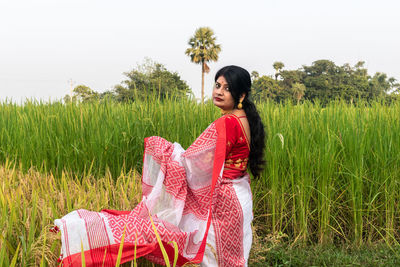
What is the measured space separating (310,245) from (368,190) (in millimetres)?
795

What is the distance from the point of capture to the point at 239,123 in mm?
2053

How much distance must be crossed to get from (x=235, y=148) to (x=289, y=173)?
4.27ft

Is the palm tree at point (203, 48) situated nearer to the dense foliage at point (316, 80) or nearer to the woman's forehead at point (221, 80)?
the dense foliage at point (316, 80)

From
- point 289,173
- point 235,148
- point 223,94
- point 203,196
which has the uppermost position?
point 223,94

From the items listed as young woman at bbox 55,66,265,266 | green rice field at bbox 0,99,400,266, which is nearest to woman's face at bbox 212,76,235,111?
young woman at bbox 55,66,265,266

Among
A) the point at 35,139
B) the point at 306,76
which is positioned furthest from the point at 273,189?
the point at 306,76

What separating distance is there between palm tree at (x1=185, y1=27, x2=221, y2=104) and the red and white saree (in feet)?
102

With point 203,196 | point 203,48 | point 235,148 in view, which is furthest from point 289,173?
point 203,48

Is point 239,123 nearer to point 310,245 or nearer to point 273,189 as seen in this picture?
point 273,189

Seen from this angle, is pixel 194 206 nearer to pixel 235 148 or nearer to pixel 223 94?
pixel 235 148

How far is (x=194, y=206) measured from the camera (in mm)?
2068

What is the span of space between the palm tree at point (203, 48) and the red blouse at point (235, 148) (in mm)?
31093

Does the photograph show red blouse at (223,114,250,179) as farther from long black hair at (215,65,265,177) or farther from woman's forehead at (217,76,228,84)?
woman's forehead at (217,76,228,84)

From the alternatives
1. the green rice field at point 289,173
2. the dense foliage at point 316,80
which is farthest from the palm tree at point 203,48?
the green rice field at point 289,173
